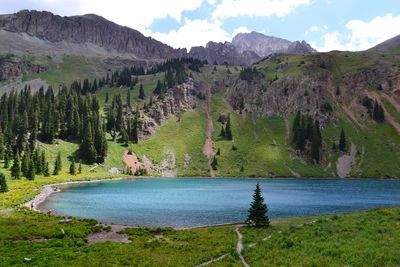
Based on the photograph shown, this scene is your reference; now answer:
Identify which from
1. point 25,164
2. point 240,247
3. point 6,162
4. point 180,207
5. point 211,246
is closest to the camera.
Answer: point 240,247

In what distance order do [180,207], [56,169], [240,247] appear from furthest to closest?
[56,169]
[180,207]
[240,247]

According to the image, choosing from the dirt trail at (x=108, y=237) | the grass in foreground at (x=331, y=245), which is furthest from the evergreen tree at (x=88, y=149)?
the grass in foreground at (x=331, y=245)

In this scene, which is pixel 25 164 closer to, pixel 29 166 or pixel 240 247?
pixel 29 166

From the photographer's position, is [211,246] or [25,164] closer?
[211,246]

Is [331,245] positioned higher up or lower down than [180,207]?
higher up

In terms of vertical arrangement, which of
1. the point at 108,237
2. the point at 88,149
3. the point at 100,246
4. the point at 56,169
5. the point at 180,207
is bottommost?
the point at 180,207

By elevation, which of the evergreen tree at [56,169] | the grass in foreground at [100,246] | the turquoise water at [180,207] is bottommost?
the turquoise water at [180,207]

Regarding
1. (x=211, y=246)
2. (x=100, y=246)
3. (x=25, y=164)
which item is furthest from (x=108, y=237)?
(x=25, y=164)

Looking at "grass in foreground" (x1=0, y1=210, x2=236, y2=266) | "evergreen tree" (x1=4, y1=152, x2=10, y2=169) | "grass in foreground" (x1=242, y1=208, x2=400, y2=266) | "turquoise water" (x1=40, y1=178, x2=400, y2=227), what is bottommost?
"turquoise water" (x1=40, y1=178, x2=400, y2=227)

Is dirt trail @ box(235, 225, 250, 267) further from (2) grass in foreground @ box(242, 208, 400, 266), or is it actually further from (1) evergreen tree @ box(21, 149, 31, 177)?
(1) evergreen tree @ box(21, 149, 31, 177)

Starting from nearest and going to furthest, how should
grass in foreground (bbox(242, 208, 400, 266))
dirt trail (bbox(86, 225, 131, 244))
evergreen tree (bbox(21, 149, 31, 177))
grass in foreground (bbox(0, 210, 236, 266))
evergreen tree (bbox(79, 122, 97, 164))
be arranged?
grass in foreground (bbox(242, 208, 400, 266))
grass in foreground (bbox(0, 210, 236, 266))
dirt trail (bbox(86, 225, 131, 244))
evergreen tree (bbox(21, 149, 31, 177))
evergreen tree (bbox(79, 122, 97, 164))

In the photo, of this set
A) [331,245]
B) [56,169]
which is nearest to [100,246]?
[331,245]

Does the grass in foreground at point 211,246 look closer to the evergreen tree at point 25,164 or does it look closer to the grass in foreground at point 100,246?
the grass in foreground at point 100,246

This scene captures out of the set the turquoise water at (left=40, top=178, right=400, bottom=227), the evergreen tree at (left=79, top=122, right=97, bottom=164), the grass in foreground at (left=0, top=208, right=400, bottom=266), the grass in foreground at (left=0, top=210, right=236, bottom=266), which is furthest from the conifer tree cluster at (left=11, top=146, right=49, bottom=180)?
the grass in foreground at (left=0, top=208, right=400, bottom=266)
